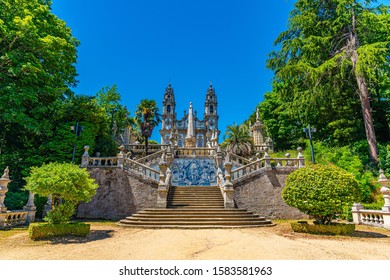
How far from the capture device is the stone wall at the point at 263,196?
49.8 ft

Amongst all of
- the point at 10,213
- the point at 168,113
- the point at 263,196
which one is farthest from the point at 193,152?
the point at 168,113

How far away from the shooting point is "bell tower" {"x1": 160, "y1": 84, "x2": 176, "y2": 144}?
67.4m

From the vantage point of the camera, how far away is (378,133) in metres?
22.2

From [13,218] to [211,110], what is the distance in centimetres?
6502

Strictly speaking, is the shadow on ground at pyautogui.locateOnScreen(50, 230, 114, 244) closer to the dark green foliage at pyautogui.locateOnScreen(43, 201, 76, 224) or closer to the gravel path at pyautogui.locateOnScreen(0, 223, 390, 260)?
the gravel path at pyautogui.locateOnScreen(0, 223, 390, 260)

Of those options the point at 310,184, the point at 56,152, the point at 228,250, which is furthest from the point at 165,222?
the point at 56,152

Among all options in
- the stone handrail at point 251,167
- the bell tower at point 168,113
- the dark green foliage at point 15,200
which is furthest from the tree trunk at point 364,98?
the bell tower at point 168,113

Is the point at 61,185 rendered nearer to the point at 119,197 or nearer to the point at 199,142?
the point at 119,197

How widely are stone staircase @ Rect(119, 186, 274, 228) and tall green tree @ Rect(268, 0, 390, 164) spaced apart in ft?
43.5

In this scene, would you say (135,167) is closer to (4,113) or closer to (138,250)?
(4,113)

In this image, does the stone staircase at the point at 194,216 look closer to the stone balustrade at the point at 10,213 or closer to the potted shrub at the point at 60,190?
the potted shrub at the point at 60,190

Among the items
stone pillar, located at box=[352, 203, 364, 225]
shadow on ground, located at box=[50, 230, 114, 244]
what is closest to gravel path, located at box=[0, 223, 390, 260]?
shadow on ground, located at box=[50, 230, 114, 244]

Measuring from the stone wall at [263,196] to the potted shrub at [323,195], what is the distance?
5.52 m

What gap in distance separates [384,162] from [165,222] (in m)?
17.5
